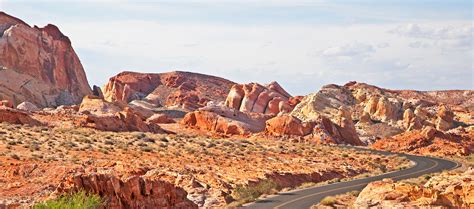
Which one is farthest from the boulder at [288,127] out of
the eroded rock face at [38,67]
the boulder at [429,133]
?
the eroded rock face at [38,67]

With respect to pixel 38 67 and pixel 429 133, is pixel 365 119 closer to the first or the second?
pixel 429 133

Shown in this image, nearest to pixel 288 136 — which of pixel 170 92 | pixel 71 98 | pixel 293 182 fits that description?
pixel 293 182

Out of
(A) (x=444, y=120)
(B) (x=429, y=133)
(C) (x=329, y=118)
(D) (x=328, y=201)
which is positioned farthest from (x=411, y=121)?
(D) (x=328, y=201)

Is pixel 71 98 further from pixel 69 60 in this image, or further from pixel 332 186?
pixel 332 186

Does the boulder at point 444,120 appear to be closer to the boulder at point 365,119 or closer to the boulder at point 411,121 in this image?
the boulder at point 411,121

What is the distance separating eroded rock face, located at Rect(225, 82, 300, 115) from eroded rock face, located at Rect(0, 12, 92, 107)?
24858 millimetres

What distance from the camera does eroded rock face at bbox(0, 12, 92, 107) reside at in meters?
83.9

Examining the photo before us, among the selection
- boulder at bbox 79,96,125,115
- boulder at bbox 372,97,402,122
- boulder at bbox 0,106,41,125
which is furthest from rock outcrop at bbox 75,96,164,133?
boulder at bbox 372,97,402,122

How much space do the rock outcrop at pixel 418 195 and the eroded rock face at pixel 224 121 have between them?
168 ft

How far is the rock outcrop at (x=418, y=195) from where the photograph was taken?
22.2 metres

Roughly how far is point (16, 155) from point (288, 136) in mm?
40219

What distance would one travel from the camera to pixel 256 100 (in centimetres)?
10712

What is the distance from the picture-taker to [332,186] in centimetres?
3531

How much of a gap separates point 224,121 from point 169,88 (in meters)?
81.0
